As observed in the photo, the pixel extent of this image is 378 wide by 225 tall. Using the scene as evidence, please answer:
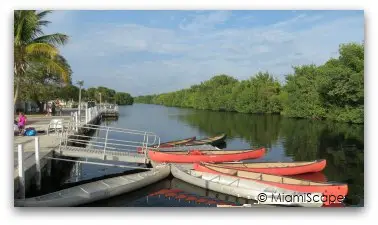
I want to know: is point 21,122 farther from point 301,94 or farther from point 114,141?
point 301,94

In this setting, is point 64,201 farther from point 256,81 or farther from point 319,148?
point 256,81

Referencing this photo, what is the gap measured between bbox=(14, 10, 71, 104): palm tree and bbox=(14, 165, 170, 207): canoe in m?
2.71

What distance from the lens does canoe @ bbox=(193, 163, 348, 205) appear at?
7.14m

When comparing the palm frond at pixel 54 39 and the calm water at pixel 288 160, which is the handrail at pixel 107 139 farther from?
the palm frond at pixel 54 39

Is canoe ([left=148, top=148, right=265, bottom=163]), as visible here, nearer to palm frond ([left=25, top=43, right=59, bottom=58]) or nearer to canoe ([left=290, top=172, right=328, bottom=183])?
canoe ([left=290, top=172, right=328, bottom=183])

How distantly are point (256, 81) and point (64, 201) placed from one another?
4495 centimetres

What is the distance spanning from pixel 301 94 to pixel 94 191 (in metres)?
31.5

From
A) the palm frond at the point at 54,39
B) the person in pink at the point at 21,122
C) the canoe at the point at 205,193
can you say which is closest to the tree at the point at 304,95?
the canoe at the point at 205,193

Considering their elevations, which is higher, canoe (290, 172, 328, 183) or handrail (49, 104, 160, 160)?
handrail (49, 104, 160, 160)

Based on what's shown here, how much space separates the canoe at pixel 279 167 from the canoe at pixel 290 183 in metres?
0.23

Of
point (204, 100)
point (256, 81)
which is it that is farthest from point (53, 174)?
point (204, 100)

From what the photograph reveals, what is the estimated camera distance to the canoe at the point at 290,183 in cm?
714

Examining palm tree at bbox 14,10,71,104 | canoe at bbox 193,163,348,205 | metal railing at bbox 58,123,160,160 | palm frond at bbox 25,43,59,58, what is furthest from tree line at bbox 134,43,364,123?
palm frond at bbox 25,43,59,58
